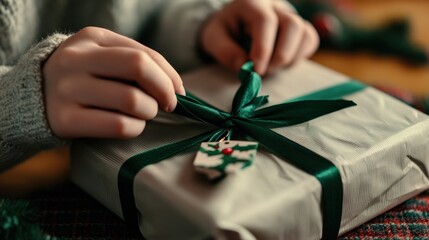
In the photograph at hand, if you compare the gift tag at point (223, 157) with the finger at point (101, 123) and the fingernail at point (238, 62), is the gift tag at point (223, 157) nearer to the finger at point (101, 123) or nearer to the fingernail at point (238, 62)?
the finger at point (101, 123)

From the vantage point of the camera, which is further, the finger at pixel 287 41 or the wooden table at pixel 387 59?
the wooden table at pixel 387 59

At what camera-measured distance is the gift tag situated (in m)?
0.43

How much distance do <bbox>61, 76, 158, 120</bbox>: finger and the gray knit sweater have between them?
0.04m

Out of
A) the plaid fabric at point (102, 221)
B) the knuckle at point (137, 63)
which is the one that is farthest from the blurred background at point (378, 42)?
the knuckle at point (137, 63)

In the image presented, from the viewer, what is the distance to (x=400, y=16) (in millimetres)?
914

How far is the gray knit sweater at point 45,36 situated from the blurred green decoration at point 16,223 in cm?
7

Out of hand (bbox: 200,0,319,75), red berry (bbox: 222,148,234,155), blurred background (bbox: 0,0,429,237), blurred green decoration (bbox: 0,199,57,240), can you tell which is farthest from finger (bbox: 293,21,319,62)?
blurred green decoration (bbox: 0,199,57,240)

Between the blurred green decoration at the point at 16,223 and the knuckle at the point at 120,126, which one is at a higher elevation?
the knuckle at the point at 120,126

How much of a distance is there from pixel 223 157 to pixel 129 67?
0.32 ft

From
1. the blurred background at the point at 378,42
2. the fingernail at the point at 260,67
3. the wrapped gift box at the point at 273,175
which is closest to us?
the wrapped gift box at the point at 273,175

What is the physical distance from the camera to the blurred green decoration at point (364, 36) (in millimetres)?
827

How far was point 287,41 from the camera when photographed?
2.06 ft

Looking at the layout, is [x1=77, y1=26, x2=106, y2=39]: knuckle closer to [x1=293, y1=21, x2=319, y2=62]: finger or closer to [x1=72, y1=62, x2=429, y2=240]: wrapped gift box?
[x1=72, y1=62, x2=429, y2=240]: wrapped gift box

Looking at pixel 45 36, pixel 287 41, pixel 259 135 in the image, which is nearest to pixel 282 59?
pixel 287 41
